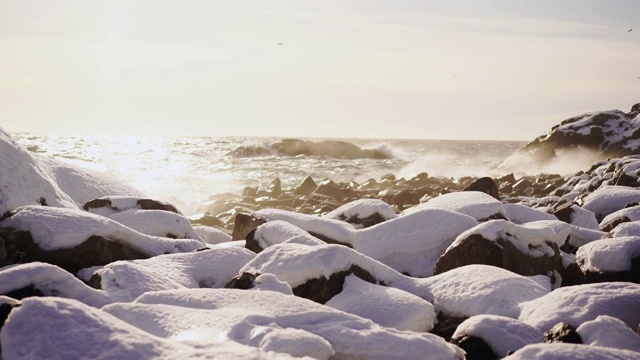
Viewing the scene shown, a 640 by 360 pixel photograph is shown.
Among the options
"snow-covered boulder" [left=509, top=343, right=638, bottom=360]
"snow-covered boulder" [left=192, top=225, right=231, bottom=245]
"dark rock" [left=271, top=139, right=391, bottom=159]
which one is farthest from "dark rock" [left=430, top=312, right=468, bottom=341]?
"dark rock" [left=271, top=139, right=391, bottom=159]

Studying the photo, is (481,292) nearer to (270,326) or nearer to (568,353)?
(568,353)

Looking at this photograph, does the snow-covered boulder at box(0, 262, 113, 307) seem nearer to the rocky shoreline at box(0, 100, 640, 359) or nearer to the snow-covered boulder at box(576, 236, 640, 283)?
the rocky shoreline at box(0, 100, 640, 359)

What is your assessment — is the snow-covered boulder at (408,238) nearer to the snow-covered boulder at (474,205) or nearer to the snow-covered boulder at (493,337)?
the snow-covered boulder at (474,205)

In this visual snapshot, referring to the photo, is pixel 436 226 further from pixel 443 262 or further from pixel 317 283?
pixel 317 283

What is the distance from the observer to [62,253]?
6.38 m

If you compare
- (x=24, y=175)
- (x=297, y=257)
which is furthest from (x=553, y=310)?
(x=24, y=175)

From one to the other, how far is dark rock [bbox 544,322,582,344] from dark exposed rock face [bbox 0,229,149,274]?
423 centimetres

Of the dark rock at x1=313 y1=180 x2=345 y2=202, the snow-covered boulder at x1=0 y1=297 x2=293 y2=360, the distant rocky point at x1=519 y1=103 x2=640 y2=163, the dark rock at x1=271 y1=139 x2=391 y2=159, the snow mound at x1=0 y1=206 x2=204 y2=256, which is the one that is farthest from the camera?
the dark rock at x1=271 y1=139 x2=391 y2=159

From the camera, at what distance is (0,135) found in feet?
25.7

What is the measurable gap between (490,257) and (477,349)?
2.75 m

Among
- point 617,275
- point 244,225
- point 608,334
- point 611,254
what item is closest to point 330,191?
point 244,225

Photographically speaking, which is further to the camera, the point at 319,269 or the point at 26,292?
the point at 319,269

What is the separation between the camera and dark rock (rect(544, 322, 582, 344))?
4516mm

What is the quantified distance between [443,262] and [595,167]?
1438 cm
